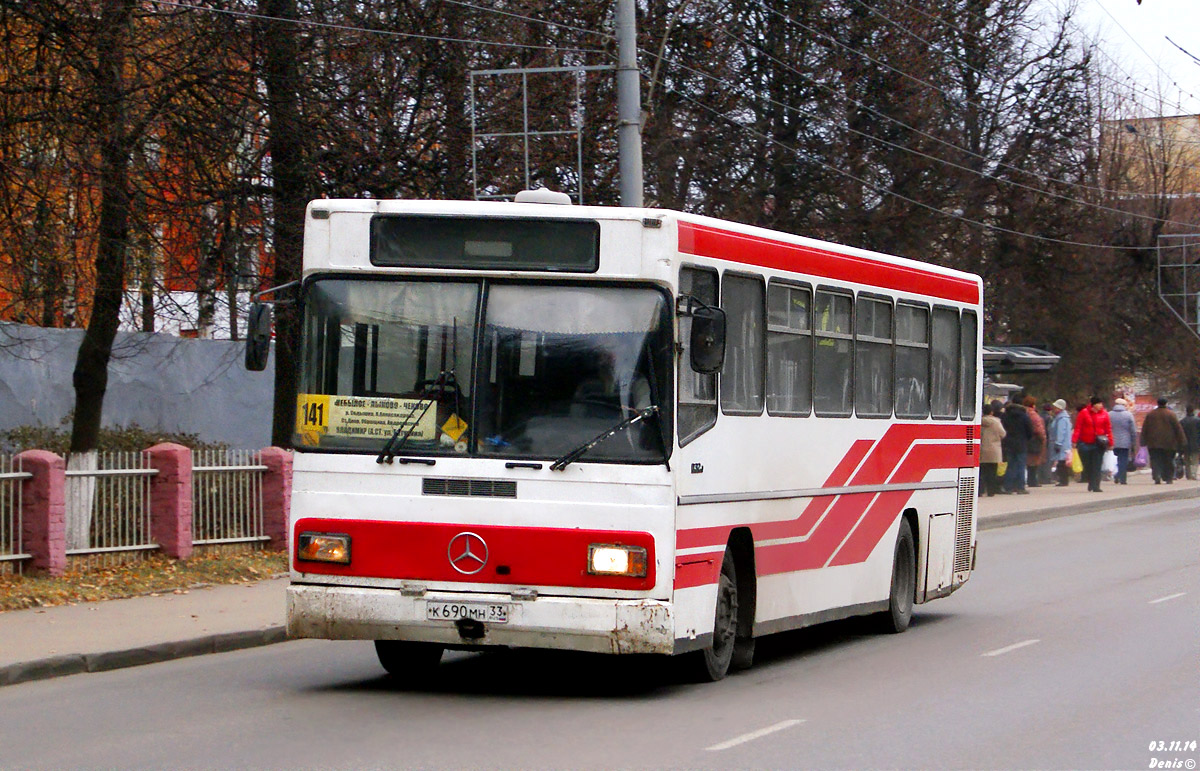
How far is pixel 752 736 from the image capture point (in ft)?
28.9

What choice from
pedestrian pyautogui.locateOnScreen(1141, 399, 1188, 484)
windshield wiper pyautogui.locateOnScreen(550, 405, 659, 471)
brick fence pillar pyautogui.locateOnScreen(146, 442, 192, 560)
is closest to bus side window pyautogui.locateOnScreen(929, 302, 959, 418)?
windshield wiper pyautogui.locateOnScreen(550, 405, 659, 471)

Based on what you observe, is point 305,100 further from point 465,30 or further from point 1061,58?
point 1061,58

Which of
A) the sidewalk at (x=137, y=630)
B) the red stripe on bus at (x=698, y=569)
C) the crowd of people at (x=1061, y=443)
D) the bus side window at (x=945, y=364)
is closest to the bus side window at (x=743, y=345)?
the red stripe on bus at (x=698, y=569)

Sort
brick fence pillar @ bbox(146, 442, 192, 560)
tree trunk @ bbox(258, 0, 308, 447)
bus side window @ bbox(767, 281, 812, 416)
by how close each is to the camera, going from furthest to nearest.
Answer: tree trunk @ bbox(258, 0, 308, 447) < brick fence pillar @ bbox(146, 442, 192, 560) < bus side window @ bbox(767, 281, 812, 416)

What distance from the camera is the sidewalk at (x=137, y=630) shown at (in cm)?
1171

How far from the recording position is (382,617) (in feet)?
32.5

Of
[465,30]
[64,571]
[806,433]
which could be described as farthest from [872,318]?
[465,30]

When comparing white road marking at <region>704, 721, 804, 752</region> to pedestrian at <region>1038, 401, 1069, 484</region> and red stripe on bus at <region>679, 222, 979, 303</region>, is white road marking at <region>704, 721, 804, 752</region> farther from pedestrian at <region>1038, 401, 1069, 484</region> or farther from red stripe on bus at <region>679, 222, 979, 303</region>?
pedestrian at <region>1038, 401, 1069, 484</region>

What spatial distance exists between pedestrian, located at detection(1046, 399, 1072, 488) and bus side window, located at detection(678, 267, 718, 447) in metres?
26.7

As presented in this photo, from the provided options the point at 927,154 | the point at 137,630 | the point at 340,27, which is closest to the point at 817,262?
the point at 137,630

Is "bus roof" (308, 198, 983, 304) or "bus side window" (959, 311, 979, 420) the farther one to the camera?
"bus side window" (959, 311, 979, 420)

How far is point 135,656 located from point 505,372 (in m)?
3.94

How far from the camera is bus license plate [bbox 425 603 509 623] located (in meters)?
9.76

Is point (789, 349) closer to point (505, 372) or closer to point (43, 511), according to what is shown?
point (505, 372)
